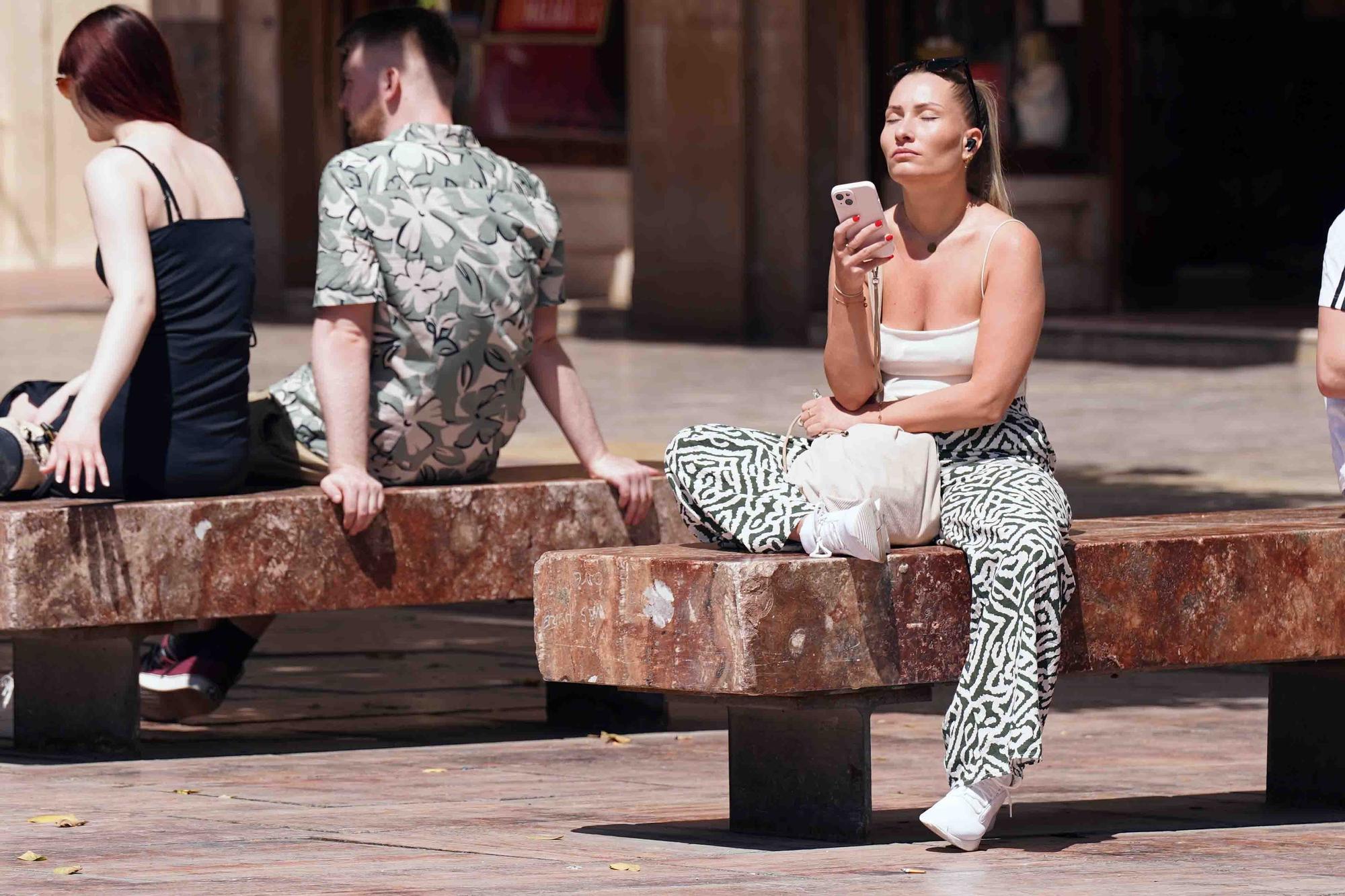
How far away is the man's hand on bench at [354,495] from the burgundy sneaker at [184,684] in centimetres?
73

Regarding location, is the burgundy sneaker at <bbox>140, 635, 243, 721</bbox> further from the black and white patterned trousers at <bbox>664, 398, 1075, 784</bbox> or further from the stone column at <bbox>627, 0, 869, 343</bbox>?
the stone column at <bbox>627, 0, 869, 343</bbox>

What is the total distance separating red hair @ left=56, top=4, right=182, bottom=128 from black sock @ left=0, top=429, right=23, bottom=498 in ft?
2.41

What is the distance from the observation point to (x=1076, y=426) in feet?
40.3

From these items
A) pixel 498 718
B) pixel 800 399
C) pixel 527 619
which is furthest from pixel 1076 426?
pixel 498 718

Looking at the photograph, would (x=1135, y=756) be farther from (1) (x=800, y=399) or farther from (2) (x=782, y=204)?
(2) (x=782, y=204)

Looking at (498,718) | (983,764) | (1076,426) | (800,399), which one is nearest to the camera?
(983,764)

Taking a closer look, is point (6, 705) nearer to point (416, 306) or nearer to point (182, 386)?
point (182, 386)

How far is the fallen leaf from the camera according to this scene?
4824mm

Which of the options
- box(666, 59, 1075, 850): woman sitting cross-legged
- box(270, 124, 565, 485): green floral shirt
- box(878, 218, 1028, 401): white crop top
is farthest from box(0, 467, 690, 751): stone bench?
box(878, 218, 1028, 401): white crop top

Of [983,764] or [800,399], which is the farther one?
[800,399]

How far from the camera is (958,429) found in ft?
15.9

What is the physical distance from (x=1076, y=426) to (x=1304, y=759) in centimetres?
714

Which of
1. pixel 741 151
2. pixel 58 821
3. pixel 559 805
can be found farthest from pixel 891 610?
pixel 741 151

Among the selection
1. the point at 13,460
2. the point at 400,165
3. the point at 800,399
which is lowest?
the point at 800,399
